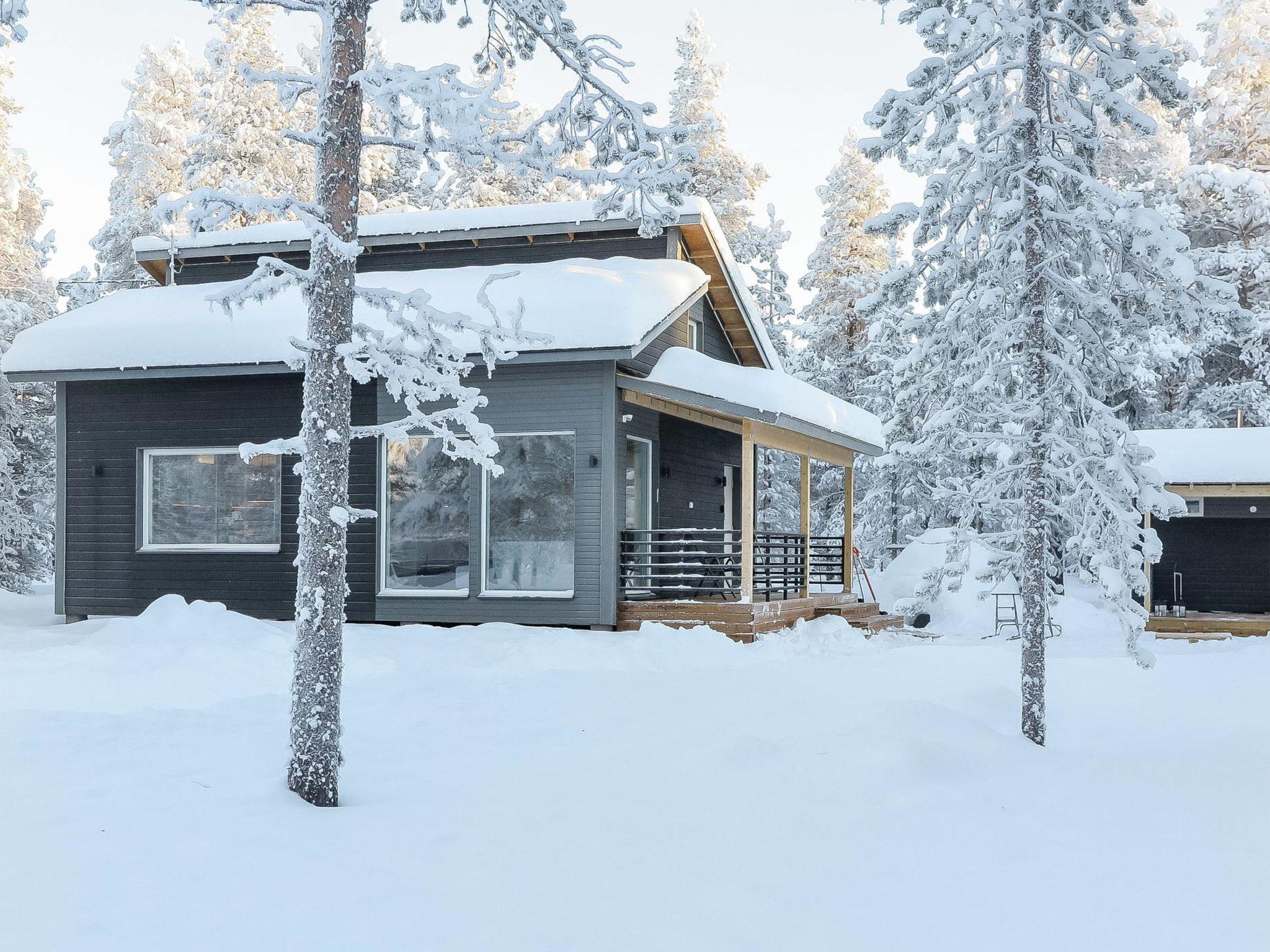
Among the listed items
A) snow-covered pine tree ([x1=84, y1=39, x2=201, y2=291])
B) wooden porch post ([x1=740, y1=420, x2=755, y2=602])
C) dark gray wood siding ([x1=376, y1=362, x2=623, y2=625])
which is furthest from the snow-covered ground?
snow-covered pine tree ([x1=84, y1=39, x2=201, y2=291])

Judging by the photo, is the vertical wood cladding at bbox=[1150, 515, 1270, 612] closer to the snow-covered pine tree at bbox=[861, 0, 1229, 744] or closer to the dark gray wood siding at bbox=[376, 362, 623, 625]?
the dark gray wood siding at bbox=[376, 362, 623, 625]

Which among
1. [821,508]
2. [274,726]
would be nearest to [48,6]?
[274,726]

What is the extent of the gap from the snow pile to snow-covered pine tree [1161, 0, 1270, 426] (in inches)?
246

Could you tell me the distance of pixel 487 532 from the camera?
1362 centimetres

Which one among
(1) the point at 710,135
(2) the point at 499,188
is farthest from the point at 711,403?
(2) the point at 499,188

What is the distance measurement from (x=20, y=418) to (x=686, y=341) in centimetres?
1264

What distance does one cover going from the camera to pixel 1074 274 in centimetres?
924

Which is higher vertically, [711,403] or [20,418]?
[20,418]

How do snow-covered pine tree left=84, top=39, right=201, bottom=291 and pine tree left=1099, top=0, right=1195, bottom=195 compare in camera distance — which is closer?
pine tree left=1099, top=0, right=1195, bottom=195

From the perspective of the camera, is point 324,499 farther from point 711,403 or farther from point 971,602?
point 971,602


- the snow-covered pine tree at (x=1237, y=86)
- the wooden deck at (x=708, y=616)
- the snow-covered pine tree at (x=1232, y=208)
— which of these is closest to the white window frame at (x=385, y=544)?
the wooden deck at (x=708, y=616)

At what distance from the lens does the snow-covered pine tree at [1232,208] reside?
25422mm

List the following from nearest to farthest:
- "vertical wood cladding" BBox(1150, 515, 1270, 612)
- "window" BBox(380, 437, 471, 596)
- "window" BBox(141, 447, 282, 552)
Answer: "window" BBox(380, 437, 471, 596)
"window" BBox(141, 447, 282, 552)
"vertical wood cladding" BBox(1150, 515, 1270, 612)

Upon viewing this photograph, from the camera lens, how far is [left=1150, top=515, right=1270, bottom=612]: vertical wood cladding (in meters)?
19.3
